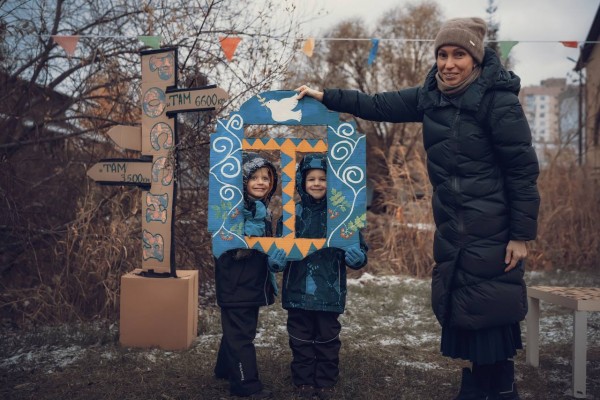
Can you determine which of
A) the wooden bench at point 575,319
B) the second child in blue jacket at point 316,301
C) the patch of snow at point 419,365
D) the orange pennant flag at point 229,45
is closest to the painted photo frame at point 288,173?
the second child in blue jacket at point 316,301

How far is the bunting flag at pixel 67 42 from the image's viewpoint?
16.9 ft

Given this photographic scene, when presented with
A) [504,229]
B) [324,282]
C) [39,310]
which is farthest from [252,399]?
[39,310]

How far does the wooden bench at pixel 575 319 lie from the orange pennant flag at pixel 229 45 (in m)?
3.36

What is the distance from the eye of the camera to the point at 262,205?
10.3 feet

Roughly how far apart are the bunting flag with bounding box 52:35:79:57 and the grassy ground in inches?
108

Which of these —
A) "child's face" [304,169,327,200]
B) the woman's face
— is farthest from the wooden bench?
"child's face" [304,169,327,200]

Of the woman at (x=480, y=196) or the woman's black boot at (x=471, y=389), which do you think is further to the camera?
the woman's black boot at (x=471, y=389)

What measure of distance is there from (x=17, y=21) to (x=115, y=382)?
Answer: 391 cm

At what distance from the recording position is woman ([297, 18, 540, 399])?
8.43 feet

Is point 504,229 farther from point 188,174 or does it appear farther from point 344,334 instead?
point 188,174

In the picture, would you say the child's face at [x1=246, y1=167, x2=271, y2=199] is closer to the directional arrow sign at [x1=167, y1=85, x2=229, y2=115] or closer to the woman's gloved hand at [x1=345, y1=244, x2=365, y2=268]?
the woman's gloved hand at [x1=345, y1=244, x2=365, y2=268]

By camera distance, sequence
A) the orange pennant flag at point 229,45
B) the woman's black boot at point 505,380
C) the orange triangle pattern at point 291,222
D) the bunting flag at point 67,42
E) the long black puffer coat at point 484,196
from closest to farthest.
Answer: the long black puffer coat at point 484,196, the woman's black boot at point 505,380, the orange triangle pattern at point 291,222, the orange pennant flag at point 229,45, the bunting flag at point 67,42

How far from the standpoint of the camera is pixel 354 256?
2928mm

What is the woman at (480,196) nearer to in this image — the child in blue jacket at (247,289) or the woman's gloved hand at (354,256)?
the woman's gloved hand at (354,256)
